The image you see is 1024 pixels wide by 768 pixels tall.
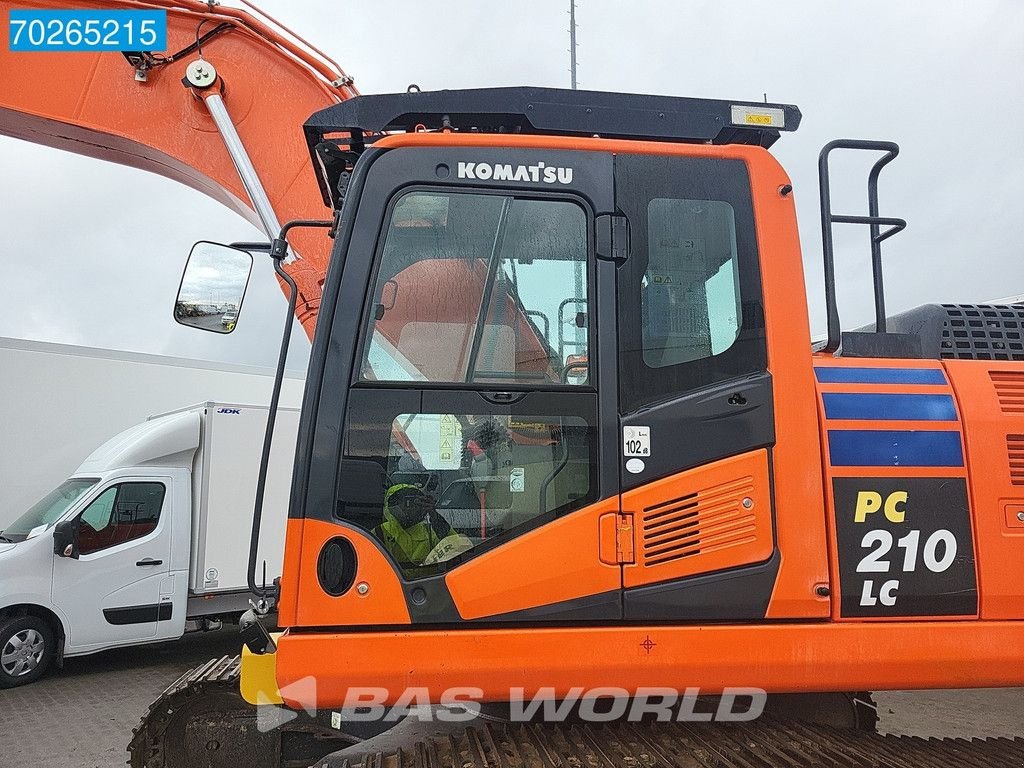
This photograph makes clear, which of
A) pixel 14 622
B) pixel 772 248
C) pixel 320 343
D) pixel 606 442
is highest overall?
pixel 772 248

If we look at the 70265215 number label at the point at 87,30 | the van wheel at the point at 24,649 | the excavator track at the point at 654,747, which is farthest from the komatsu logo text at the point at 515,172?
the van wheel at the point at 24,649

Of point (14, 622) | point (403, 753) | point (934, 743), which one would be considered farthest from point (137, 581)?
point (934, 743)

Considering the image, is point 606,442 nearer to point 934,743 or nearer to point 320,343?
point 320,343

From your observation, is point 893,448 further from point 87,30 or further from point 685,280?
point 87,30

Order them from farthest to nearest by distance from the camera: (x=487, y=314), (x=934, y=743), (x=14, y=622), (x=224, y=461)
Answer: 1. (x=224, y=461)
2. (x=14, y=622)
3. (x=934, y=743)
4. (x=487, y=314)

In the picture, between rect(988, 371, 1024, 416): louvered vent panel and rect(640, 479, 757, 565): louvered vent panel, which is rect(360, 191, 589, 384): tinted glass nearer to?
rect(640, 479, 757, 565): louvered vent panel

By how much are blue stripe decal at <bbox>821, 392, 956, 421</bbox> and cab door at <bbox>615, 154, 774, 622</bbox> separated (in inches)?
10.5

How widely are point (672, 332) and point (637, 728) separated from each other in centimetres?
137

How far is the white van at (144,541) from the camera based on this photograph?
23.6ft

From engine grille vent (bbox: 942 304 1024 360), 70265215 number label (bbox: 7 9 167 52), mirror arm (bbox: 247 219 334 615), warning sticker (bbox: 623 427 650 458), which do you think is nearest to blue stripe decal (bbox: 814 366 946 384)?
engine grille vent (bbox: 942 304 1024 360)

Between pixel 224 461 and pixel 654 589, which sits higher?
pixel 224 461

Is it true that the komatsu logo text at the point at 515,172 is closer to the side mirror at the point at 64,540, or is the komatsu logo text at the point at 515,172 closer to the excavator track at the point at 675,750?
the excavator track at the point at 675,750

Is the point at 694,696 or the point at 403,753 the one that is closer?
A: the point at 694,696

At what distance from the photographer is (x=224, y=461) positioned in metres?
8.22
